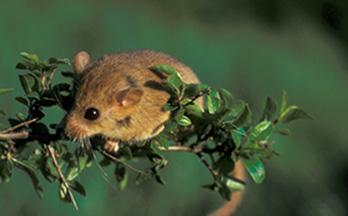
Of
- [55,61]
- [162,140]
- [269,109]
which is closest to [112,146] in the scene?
[162,140]

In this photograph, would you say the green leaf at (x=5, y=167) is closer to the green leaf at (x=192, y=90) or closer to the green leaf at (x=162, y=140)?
the green leaf at (x=162, y=140)

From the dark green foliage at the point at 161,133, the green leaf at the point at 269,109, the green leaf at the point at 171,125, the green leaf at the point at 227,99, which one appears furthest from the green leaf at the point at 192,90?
the green leaf at the point at 269,109

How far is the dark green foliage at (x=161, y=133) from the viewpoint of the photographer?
137 cm

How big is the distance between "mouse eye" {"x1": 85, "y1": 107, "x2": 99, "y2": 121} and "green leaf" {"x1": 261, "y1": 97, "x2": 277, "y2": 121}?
2.23 feet

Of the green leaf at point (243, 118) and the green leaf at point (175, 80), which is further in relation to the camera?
the green leaf at point (243, 118)

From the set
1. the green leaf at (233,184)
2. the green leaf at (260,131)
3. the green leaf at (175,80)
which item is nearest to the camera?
the green leaf at (175,80)

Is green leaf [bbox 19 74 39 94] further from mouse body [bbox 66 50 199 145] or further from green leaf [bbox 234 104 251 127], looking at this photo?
green leaf [bbox 234 104 251 127]

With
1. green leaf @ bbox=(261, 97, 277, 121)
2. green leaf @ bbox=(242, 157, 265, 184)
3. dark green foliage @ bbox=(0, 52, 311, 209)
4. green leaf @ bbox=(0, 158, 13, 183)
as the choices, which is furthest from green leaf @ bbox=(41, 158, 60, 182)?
green leaf @ bbox=(261, 97, 277, 121)

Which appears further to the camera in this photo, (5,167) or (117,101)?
(117,101)

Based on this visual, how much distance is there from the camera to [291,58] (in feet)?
14.4

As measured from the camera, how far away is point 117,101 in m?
1.59

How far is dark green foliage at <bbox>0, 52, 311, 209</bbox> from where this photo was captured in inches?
53.8

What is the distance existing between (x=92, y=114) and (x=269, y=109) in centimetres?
71

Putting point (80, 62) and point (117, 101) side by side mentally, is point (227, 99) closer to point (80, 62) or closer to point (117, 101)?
point (117, 101)
